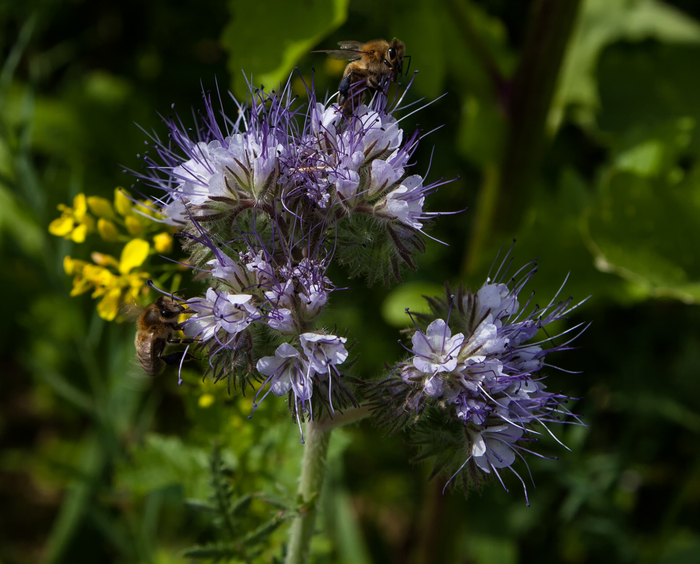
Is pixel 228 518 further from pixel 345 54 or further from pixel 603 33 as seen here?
pixel 603 33

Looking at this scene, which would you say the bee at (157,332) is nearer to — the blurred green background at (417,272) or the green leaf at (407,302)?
the blurred green background at (417,272)

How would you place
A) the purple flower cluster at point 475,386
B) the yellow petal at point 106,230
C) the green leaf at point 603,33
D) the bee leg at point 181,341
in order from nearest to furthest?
the purple flower cluster at point 475,386
the bee leg at point 181,341
the yellow petal at point 106,230
the green leaf at point 603,33

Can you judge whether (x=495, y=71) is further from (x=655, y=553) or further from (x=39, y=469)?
(x=39, y=469)

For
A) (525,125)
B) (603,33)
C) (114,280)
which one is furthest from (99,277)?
(603,33)

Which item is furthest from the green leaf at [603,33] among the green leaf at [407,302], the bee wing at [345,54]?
the bee wing at [345,54]

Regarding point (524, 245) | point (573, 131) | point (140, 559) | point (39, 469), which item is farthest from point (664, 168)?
point (39, 469)

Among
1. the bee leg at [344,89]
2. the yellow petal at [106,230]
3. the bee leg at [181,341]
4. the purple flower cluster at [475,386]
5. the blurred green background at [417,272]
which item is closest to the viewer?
the purple flower cluster at [475,386]

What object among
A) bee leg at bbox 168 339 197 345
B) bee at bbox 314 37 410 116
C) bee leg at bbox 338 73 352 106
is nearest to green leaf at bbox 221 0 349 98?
bee at bbox 314 37 410 116
